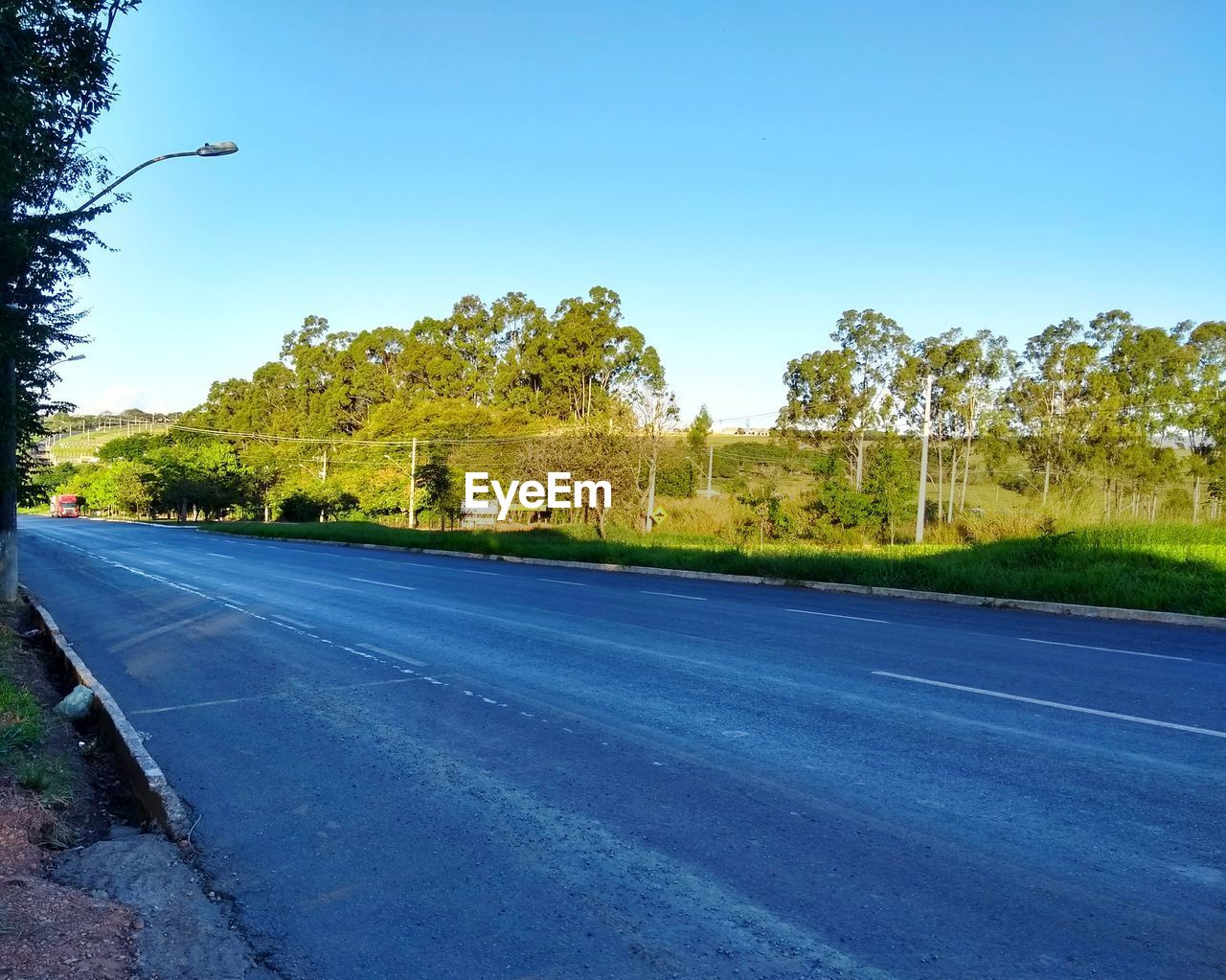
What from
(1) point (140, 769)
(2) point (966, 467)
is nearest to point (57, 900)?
(1) point (140, 769)

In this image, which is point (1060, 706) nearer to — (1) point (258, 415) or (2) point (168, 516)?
(2) point (168, 516)

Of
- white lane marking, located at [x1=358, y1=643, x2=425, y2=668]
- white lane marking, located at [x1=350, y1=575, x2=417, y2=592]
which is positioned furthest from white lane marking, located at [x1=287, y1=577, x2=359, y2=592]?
white lane marking, located at [x1=358, y1=643, x2=425, y2=668]

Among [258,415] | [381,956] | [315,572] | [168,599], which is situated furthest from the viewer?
[258,415]

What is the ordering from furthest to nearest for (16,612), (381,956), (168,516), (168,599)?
(168,516) < (168,599) < (16,612) < (381,956)

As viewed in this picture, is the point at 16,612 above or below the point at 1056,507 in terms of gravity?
below

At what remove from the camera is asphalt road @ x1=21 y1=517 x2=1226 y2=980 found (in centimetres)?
351

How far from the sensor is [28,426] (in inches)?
547

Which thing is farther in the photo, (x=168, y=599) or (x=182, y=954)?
(x=168, y=599)

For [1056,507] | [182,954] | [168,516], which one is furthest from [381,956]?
[168,516]

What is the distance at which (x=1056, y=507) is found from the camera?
2233 centimetres

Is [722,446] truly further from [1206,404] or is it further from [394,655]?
[394,655]

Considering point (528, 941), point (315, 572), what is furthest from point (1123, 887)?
point (315, 572)

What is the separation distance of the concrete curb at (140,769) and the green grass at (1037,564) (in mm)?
14204

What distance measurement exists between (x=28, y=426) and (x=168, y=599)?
3779 mm
